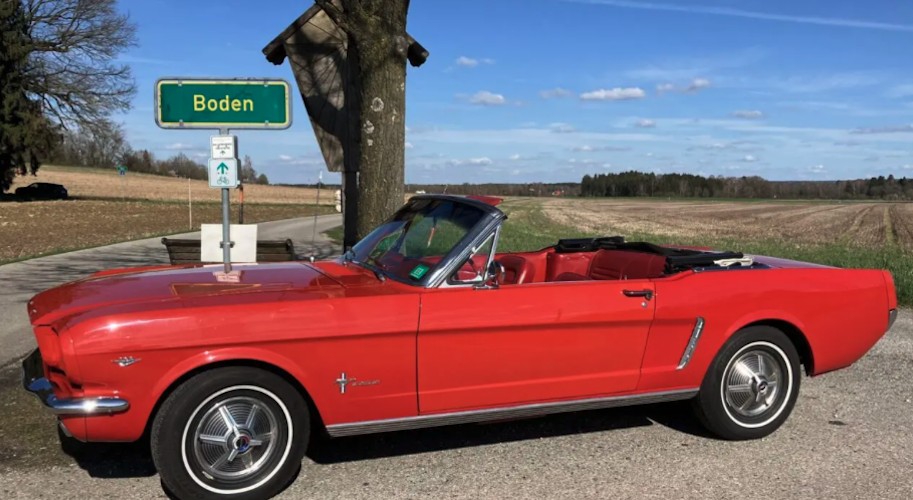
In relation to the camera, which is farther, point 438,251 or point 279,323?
point 438,251

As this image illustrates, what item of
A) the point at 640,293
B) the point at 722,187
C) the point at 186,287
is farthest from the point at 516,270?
the point at 722,187

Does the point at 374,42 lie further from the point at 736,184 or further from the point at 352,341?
the point at 736,184

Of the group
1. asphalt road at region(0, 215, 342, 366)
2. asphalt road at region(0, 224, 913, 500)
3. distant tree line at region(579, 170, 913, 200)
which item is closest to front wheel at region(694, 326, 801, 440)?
asphalt road at region(0, 224, 913, 500)

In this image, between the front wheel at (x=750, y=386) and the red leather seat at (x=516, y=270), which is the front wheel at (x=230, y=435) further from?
the front wheel at (x=750, y=386)

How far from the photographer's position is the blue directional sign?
5.34 metres

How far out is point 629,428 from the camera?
4.44m

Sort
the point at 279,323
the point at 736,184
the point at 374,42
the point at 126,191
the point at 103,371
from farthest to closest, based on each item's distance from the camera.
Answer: the point at 736,184
the point at 126,191
the point at 374,42
the point at 279,323
the point at 103,371

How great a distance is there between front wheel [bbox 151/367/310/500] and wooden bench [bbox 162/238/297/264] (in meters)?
4.26

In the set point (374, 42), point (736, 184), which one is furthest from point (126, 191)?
point (736, 184)

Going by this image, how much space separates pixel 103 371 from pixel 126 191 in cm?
6260

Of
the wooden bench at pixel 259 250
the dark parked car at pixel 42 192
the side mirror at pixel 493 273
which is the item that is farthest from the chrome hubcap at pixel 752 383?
the dark parked car at pixel 42 192

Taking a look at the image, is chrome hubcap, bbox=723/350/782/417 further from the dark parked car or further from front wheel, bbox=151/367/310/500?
the dark parked car

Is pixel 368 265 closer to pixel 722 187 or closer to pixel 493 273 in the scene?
pixel 493 273

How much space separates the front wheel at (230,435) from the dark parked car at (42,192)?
47.6 m
